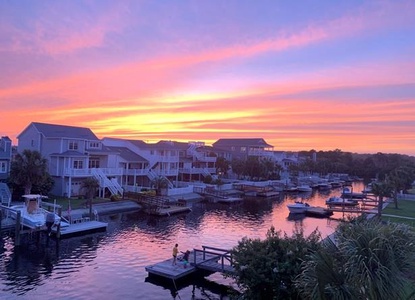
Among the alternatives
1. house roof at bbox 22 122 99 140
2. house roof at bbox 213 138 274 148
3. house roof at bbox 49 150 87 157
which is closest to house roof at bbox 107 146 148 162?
house roof at bbox 22 122 99 140

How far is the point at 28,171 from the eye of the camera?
44531 millimetres

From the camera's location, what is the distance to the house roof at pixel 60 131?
56106 millimetres

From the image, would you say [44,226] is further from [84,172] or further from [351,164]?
[351,164]

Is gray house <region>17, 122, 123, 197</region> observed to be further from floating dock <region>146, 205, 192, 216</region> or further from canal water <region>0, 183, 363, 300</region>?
canal water <region>0, 183, 363, 300</region>

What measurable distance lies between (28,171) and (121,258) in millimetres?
21998

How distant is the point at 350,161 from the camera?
161m

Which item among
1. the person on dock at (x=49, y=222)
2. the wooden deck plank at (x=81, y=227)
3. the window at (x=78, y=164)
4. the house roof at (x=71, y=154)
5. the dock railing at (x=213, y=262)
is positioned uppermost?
the house roof at (x=71, y=154)

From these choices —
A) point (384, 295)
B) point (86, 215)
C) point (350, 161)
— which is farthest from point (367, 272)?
point (350, 161)

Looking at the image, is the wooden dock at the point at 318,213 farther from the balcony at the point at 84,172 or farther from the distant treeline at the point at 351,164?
the distant treeline at the point at 351,164

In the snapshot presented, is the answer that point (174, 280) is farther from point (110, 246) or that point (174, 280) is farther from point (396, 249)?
point (396, 249)

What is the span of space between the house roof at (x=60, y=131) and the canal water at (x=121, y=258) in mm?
17435

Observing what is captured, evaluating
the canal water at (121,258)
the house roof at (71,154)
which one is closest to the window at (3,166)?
the house roof at (71,154)

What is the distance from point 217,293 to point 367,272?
18055mm

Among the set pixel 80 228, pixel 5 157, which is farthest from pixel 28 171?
pixel 80 228
